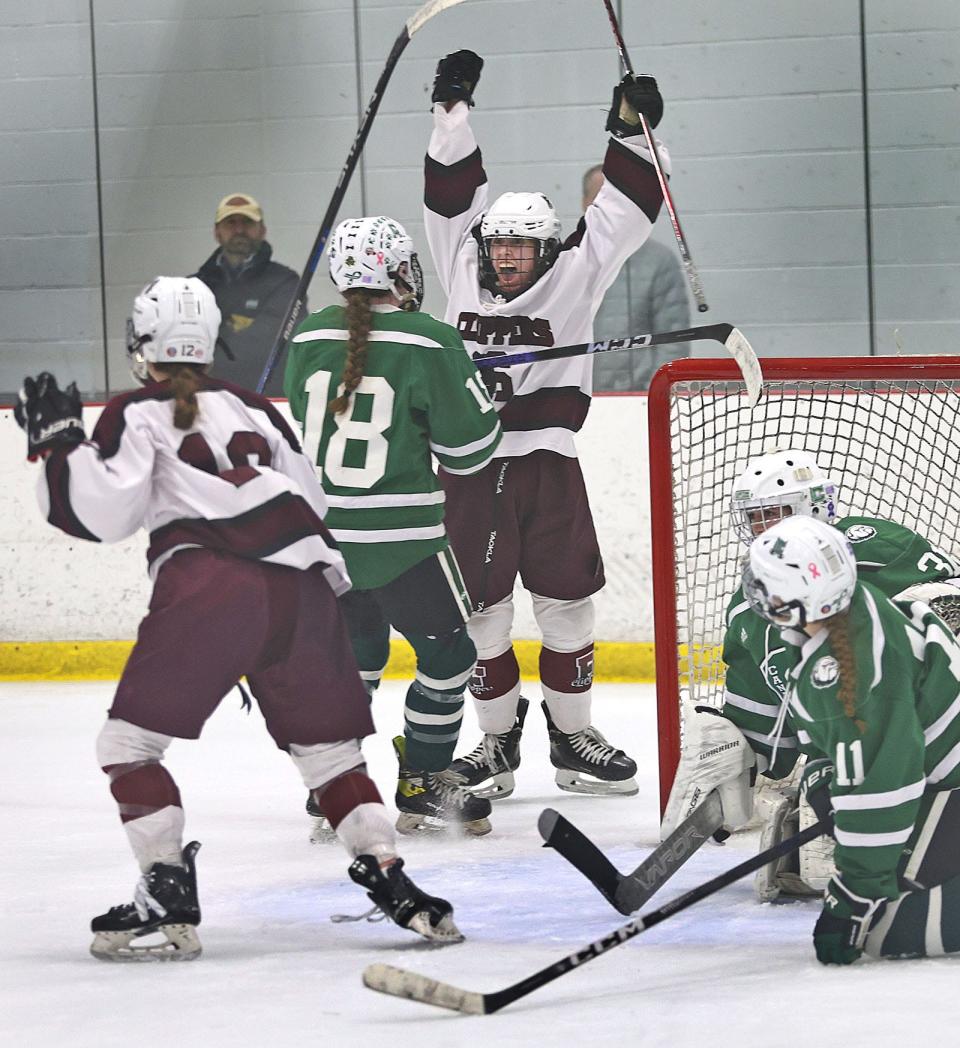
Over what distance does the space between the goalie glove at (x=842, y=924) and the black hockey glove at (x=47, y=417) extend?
3.63 feet

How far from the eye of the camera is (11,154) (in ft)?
18.4

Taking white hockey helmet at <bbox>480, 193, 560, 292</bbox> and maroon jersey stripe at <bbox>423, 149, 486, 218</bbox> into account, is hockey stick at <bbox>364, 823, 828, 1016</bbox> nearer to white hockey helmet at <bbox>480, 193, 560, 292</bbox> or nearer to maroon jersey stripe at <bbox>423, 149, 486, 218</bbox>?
white hockey helmet at <bbox>480, 193, 560, 292</bbox>

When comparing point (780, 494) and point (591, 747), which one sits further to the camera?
point (591, 747)

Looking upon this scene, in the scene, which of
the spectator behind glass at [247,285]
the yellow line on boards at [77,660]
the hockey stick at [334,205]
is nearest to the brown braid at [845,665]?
the hockey stick at [334,205]

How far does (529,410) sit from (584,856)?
47.7 inches

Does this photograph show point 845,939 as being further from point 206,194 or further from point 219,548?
point 206,194

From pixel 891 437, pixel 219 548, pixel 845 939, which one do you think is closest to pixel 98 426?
pixel 219 548

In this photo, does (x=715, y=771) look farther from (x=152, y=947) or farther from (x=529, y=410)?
(x=529, y=410)

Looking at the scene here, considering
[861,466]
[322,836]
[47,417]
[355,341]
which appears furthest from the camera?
[861,466]

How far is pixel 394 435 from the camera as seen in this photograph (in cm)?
308

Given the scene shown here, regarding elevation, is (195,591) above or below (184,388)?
below

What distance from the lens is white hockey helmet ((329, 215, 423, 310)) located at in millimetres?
3084

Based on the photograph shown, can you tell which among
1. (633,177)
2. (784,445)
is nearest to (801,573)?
(633,177)

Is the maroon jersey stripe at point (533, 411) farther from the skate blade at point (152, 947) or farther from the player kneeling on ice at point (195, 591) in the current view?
the skate blade at point (152, 947)
